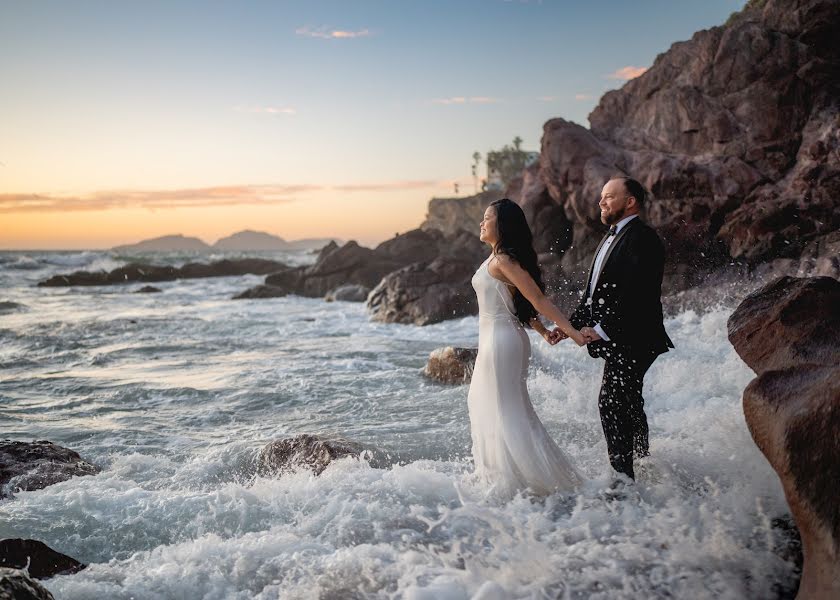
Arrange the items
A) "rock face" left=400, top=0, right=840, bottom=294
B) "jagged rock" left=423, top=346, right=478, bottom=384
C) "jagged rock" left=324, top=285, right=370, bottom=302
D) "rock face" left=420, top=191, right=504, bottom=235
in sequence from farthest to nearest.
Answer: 1. "rock face" left=420, top=191, right=504, bottom=235
2. "jagged rock" left=324, top=285, right=370, bottom=302
3. "rock face" left=400, top=0, right=840, bottom=294
4. "jagged rock" left=423, top=346, right=478, bottom=384

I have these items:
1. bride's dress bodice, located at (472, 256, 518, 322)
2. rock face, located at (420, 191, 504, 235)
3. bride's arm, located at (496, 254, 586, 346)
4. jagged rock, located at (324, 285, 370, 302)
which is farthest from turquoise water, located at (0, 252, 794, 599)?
rock face, located at (420, 191, 504, 235)

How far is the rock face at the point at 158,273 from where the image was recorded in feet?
132

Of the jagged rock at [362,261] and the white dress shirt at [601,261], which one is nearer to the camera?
the white dress shirt at [601,261]

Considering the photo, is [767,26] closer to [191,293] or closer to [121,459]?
[121,459]

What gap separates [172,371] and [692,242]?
14.2m

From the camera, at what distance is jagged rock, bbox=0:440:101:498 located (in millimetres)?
5863

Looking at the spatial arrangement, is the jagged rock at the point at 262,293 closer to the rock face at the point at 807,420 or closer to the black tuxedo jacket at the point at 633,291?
the black tuxedo jacket at the point at 633,291

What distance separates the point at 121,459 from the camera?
7.16 m

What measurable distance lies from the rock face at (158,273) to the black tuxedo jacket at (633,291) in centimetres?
4155

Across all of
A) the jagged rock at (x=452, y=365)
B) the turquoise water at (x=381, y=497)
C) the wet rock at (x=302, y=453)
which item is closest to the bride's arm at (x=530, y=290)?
the turquoise water at (x=381, y=497)

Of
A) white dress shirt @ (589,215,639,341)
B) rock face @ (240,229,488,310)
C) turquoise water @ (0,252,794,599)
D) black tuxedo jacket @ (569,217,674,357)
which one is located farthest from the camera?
rock face @ (240,229,488,310)

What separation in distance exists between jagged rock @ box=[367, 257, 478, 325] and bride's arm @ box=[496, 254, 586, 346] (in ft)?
46.0

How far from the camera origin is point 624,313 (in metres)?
4.56

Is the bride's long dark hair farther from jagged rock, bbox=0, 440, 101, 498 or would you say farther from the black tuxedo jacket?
jagged rock, bbox=0, 440, 101, 498
